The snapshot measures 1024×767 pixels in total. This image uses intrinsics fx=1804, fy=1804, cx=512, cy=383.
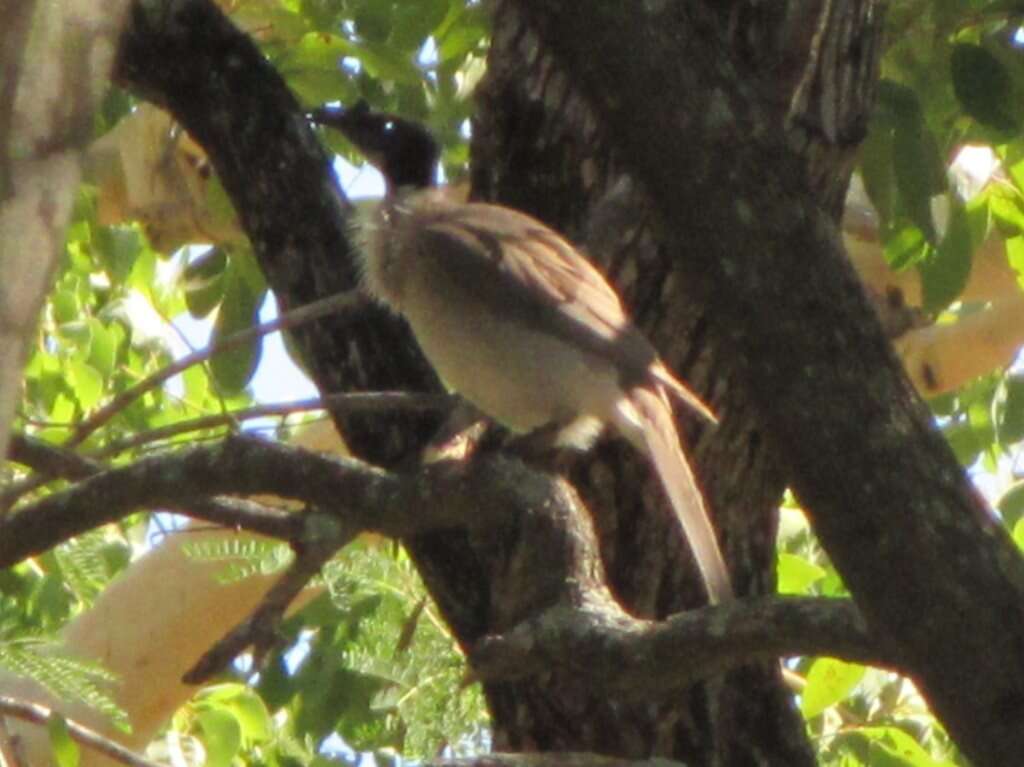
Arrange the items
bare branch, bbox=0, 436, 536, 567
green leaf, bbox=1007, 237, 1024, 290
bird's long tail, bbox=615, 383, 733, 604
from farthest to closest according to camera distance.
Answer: green leaf, bbox=1007, 237, 1024, 290
bird's long tail, bbox=615, 383, 733, 604
bare branch, bbox=0, 436, 536, 567

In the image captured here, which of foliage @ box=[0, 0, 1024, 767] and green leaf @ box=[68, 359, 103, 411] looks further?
green leaf @ box=[68, 359, 103, 411]

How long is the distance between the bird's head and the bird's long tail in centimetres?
114

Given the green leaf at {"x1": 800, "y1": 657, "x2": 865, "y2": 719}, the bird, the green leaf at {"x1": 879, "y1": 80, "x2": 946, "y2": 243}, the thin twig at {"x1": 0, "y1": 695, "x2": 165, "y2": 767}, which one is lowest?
the thin twig at {"x1": 0, "y1": 695, "x2": 165, "y2": 767}

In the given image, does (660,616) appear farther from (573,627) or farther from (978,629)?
(978,629)

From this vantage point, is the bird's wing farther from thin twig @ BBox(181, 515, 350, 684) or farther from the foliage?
thin twig @ BBox(181, 515, 350, 684)

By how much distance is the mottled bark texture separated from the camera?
2.32 m

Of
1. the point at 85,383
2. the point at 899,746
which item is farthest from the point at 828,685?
the point at 85,383

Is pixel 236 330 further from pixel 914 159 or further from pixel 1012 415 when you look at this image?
pixel 1012 415

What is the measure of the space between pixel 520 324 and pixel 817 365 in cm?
184

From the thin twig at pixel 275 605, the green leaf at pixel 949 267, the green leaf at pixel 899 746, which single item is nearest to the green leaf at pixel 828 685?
the green leaf at pixel 899 746

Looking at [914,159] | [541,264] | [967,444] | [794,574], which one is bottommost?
[794,574]

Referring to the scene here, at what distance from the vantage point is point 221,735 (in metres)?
5.12

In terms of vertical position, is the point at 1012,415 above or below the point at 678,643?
above

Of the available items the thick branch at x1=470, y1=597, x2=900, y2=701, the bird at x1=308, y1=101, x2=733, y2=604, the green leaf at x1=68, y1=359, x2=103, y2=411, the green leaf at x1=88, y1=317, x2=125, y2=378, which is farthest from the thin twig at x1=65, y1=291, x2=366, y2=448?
the green leaf at x1=88, y1=317, x2=125, y2=378
